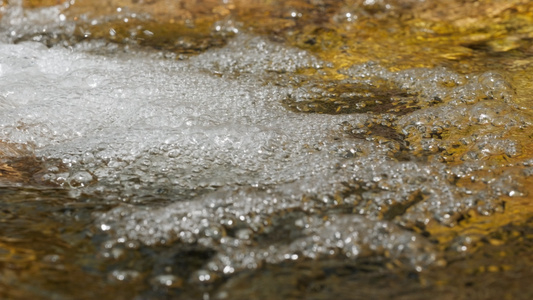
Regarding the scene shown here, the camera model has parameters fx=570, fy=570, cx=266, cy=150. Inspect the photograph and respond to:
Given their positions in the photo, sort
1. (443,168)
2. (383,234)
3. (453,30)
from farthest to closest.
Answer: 1. (453,30)
2. (443,168)
3. (383,234)

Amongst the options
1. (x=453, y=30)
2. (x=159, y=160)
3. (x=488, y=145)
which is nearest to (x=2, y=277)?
(x=159, y=160)

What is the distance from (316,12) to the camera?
239 cm

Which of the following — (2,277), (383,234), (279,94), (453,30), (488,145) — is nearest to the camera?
(2,277)

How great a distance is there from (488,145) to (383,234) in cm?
52

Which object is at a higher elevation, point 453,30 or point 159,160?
point 453,30

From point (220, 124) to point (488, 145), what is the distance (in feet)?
2.42

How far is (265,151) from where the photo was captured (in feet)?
4.99

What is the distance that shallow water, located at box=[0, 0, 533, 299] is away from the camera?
43.4 inches

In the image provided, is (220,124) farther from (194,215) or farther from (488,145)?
(488,145)

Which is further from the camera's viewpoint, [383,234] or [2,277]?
[383,234]

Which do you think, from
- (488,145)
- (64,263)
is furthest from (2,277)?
(488,145)

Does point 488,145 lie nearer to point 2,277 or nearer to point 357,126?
point 357,126

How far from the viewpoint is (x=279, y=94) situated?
181 cm

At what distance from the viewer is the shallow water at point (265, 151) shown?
110 cm
